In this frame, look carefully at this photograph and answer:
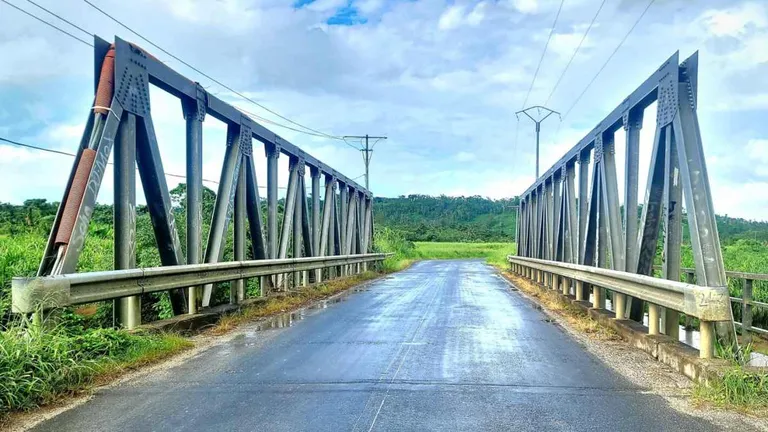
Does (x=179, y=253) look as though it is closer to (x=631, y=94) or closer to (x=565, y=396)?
(x=565, y=396)

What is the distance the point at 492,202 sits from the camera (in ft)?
496

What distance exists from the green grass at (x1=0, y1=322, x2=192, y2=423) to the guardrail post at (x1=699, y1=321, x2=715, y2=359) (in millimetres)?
5454

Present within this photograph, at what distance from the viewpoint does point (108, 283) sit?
697cm

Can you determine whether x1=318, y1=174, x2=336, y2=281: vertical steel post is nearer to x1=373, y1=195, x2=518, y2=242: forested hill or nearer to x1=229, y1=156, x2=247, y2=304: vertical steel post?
x1=229, y1=156, x2=247, y2=304: vertical steel post

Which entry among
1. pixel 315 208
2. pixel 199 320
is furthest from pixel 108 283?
pixel 315 208

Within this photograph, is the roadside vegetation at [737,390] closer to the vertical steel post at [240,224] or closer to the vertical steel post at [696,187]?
the vertical steel post at [696,187]

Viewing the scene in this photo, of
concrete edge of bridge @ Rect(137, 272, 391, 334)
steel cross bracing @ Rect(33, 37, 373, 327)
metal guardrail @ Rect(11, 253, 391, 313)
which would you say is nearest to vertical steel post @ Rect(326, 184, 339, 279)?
steel cross bracing @ Rect(33, 37, 373, 327)

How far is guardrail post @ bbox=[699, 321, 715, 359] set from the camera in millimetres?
5828

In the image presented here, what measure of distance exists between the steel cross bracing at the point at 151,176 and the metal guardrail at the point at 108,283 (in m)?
0.32

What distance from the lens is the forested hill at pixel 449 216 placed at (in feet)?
383

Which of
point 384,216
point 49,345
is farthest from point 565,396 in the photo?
point 384,216

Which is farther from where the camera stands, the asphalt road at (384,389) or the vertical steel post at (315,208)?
the vertical steel post at (315,208)

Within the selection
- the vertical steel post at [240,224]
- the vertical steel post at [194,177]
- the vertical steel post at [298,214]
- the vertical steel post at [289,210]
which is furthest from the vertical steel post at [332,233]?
the vertical steel post at [194,177]

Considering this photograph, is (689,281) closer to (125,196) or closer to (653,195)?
(653,195)
